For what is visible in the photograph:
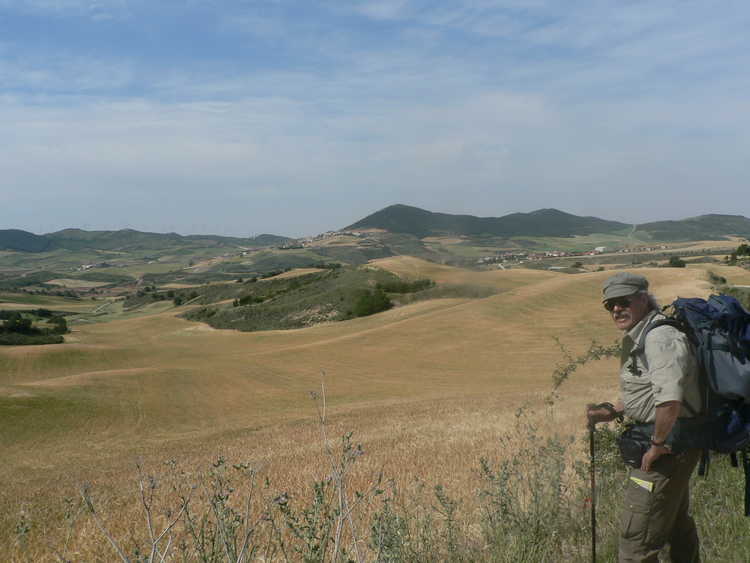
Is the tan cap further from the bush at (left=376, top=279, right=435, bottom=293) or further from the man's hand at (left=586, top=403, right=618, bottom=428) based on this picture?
the bush at (left=376, top=279, right=435, bottom=293)

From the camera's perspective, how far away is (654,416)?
139 inches

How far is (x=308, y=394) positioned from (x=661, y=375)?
2.23m

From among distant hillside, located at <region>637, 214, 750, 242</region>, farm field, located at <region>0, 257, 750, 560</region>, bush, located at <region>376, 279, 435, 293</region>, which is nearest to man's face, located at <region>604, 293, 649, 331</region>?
farm field, located at <region>0, 257, 750, 560</region>

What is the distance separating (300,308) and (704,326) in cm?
7787

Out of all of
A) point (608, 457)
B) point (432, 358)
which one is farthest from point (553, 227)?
point (608, 457)

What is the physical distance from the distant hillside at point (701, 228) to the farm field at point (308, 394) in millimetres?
96062

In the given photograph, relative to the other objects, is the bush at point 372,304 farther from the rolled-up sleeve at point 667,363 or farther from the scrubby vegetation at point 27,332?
the rolled-up sleeve at point 667,363

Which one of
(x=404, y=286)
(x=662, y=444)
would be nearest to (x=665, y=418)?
(x=662, y=444)

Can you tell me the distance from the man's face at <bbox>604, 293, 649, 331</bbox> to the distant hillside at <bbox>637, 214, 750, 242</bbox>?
480ft

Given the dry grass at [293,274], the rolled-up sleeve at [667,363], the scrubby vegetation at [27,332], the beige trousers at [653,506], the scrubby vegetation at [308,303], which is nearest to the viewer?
the rolled-up sleeve at [667,363]

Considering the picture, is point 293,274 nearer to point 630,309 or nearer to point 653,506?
point 630,309

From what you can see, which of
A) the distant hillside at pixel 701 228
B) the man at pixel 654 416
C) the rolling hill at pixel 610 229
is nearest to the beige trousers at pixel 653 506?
the man at pixel 654 416

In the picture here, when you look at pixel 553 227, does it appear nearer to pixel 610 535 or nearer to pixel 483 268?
pixel 483 268

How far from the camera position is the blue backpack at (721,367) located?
318 cm
